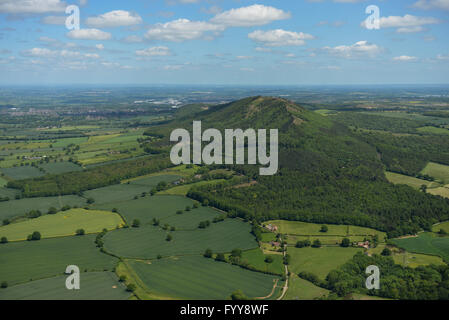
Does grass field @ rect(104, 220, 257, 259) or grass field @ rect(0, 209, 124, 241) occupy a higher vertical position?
grass field @ rect(0, 209, 124, 241)

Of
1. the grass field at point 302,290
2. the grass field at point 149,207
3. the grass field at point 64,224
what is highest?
the grass field at point 149,207

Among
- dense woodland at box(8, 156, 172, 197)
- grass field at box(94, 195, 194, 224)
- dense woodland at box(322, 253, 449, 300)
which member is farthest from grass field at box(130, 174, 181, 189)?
dense woodland at box(322, 253, 449, 300)

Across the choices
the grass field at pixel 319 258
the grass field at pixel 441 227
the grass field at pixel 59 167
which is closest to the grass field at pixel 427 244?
the grass field at pixel 441 227

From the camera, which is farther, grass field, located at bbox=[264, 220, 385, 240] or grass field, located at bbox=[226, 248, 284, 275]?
grass field, located at bbox=[264, 220, 385, 240]

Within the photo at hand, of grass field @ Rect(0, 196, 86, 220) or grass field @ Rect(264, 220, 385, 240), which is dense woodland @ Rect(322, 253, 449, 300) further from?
grass field @ Rect(0, 196, 86, 220)

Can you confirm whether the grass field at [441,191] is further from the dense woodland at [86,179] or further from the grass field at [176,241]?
the dense woodland at [86,179]

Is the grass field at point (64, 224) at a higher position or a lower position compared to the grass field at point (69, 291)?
higher

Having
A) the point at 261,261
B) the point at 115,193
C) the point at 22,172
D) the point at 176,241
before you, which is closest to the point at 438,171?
the point at 261,261
